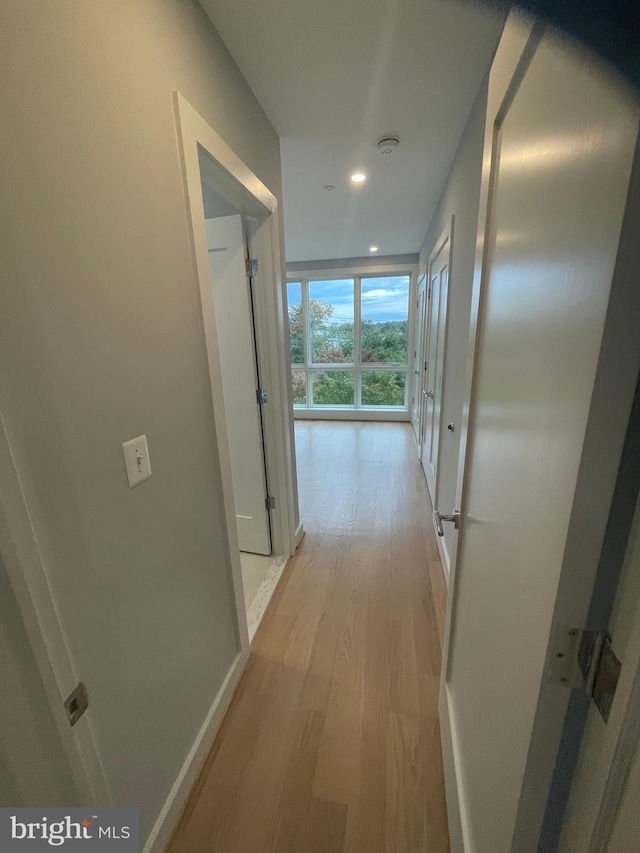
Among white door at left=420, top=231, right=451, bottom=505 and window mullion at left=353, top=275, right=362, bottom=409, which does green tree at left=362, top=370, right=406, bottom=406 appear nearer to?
window mullion at left=353, top=275, right=362, bottom=409

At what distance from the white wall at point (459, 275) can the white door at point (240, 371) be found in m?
1.16

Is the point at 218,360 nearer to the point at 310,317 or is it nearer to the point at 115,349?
the point at 115,349

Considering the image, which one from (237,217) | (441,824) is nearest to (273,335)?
(237,217)

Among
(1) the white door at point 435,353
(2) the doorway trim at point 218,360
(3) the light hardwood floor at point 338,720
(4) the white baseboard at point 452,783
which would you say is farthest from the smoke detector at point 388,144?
(4) the white baseboard at point 452,783

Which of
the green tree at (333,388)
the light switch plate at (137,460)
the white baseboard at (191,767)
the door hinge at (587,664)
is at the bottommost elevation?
the white baseboard at (191,767)

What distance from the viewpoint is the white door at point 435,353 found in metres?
2.48

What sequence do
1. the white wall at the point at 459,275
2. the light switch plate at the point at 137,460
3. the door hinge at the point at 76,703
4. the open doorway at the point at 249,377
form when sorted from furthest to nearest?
the white wall at the point at 459,275 < the open doorway at the point at 249,377 < the light switch plate at the point at 137,460 < the door hinge at the point at 76,703

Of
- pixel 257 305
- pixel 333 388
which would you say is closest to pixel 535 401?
pixel 257 305

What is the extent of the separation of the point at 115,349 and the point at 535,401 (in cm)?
90

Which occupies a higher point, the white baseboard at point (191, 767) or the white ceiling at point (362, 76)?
the white ceiling at point (362, 76)

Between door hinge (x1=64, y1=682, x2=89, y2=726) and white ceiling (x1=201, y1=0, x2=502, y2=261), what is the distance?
1.95 meters

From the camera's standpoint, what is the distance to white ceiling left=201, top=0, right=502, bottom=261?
3.71ft

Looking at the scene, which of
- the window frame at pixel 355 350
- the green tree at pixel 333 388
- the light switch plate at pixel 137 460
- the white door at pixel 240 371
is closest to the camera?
the light switch plate at pixel 137 460

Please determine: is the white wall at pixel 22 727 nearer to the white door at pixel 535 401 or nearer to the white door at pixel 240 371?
A: the white door at pixel 535 401
